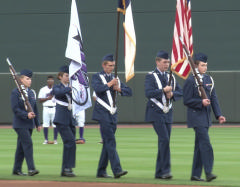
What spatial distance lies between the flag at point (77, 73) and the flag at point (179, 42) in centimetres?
176

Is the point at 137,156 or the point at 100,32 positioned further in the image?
the point at 100,32

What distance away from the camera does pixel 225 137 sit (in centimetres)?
2248

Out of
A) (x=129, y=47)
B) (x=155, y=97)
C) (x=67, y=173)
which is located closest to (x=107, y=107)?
(x=155, y=97)

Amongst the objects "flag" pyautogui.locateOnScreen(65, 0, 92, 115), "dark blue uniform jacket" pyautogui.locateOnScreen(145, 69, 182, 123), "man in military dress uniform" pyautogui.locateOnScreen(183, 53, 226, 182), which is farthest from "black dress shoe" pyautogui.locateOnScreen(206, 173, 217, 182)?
"flag" pyautogui.locateOnScreen(65, 0, 92, 115)

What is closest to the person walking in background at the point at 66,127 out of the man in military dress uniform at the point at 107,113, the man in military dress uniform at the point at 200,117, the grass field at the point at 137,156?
the grass field at the point at 137,156

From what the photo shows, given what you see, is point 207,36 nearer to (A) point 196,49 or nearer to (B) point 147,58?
(A) point 196,49

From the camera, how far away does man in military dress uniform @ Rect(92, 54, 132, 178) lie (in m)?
11.7

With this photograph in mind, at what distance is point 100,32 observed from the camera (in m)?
32.5

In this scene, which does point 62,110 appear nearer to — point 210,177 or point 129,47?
point 129,47

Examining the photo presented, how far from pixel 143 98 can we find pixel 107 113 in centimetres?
1833

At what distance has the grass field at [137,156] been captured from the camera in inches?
476

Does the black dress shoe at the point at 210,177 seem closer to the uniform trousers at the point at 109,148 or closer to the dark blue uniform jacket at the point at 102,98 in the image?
the uniform trousers at the point at 109,148

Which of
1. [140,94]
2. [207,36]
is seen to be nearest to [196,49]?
[207,36]

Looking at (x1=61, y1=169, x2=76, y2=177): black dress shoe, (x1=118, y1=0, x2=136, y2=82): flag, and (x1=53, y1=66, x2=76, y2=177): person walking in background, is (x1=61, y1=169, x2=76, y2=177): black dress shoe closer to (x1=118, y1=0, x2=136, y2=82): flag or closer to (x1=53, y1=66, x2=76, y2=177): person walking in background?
(x1=53, y1=66, x2=76, y2=177): person walking in background
